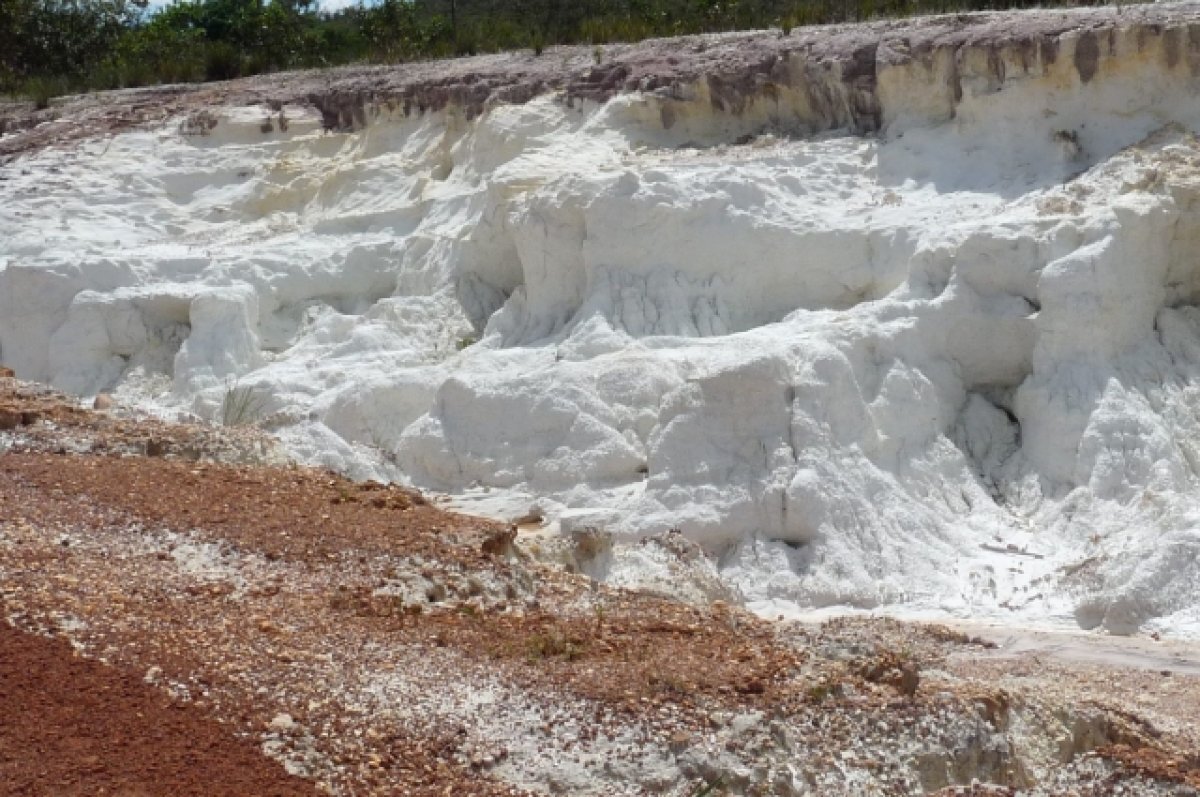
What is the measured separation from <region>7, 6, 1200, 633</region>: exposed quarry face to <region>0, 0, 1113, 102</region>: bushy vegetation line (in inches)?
73.6

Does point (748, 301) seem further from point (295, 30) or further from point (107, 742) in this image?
point (295, 30)

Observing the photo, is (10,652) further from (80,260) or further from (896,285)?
(80,260)

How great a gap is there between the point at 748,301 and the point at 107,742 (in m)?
8.18

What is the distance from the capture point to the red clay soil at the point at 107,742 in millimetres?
4812

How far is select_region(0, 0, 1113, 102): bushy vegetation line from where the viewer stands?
16.4 metres

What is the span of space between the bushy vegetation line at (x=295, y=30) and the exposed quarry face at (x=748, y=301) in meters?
1.87

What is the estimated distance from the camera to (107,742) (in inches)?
199

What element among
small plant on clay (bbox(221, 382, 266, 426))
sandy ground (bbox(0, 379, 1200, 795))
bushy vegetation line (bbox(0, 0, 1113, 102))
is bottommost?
small plant on clay (bbox(221, 382, 266, 426))

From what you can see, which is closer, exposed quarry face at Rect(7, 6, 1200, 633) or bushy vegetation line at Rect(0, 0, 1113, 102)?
exposed quarry face at Rect(7, 6, 1200, 633)

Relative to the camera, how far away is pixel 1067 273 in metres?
10.7

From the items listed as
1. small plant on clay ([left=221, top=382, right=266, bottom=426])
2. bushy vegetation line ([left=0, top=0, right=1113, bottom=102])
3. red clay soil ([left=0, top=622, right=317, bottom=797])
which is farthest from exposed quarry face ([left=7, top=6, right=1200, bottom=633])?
red clay soil ([left=0, top=622, right=317, bottom=797])

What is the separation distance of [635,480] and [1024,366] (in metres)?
3.02

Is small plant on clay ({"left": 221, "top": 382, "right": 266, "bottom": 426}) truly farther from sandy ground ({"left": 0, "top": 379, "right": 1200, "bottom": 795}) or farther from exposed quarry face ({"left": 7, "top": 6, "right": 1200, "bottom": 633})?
sandy ground ({"left": 0, "top": 379, "right": 1200, "bottom": 795})

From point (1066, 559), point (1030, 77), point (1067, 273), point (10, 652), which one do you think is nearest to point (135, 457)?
point (10, 652)
